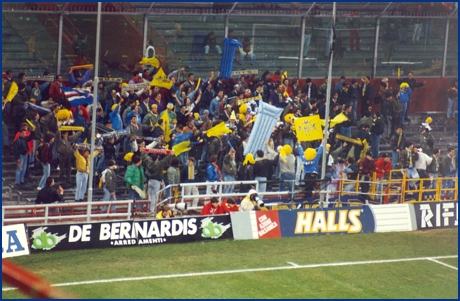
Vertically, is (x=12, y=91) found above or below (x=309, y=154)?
above

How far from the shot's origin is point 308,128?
774 inches

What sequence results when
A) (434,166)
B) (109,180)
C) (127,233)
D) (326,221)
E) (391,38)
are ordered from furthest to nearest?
(391,38)
(434,166)
(326,221)
(109,180)
(127,233)

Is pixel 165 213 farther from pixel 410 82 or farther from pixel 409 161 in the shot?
pixel 410 82

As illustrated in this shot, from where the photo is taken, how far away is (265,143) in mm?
19781

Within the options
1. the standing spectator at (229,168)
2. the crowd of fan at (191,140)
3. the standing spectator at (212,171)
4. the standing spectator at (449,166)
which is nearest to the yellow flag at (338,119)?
the crowd of fan at (191,140)

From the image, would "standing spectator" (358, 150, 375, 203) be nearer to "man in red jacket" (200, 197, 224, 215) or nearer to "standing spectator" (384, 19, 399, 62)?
"man in red jacket" (200, 197, 224, 215)

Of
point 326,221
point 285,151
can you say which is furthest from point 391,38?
point 326,221

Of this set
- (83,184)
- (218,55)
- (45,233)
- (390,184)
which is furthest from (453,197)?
(45,233)

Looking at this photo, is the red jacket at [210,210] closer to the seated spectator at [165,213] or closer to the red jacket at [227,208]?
the red jacket at [227,208]

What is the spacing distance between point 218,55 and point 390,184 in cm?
723

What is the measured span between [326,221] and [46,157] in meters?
6.48

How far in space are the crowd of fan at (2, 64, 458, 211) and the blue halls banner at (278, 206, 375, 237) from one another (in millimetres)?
1319

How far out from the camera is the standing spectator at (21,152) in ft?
57.8

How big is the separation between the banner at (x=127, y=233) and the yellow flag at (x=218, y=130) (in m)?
3.00
